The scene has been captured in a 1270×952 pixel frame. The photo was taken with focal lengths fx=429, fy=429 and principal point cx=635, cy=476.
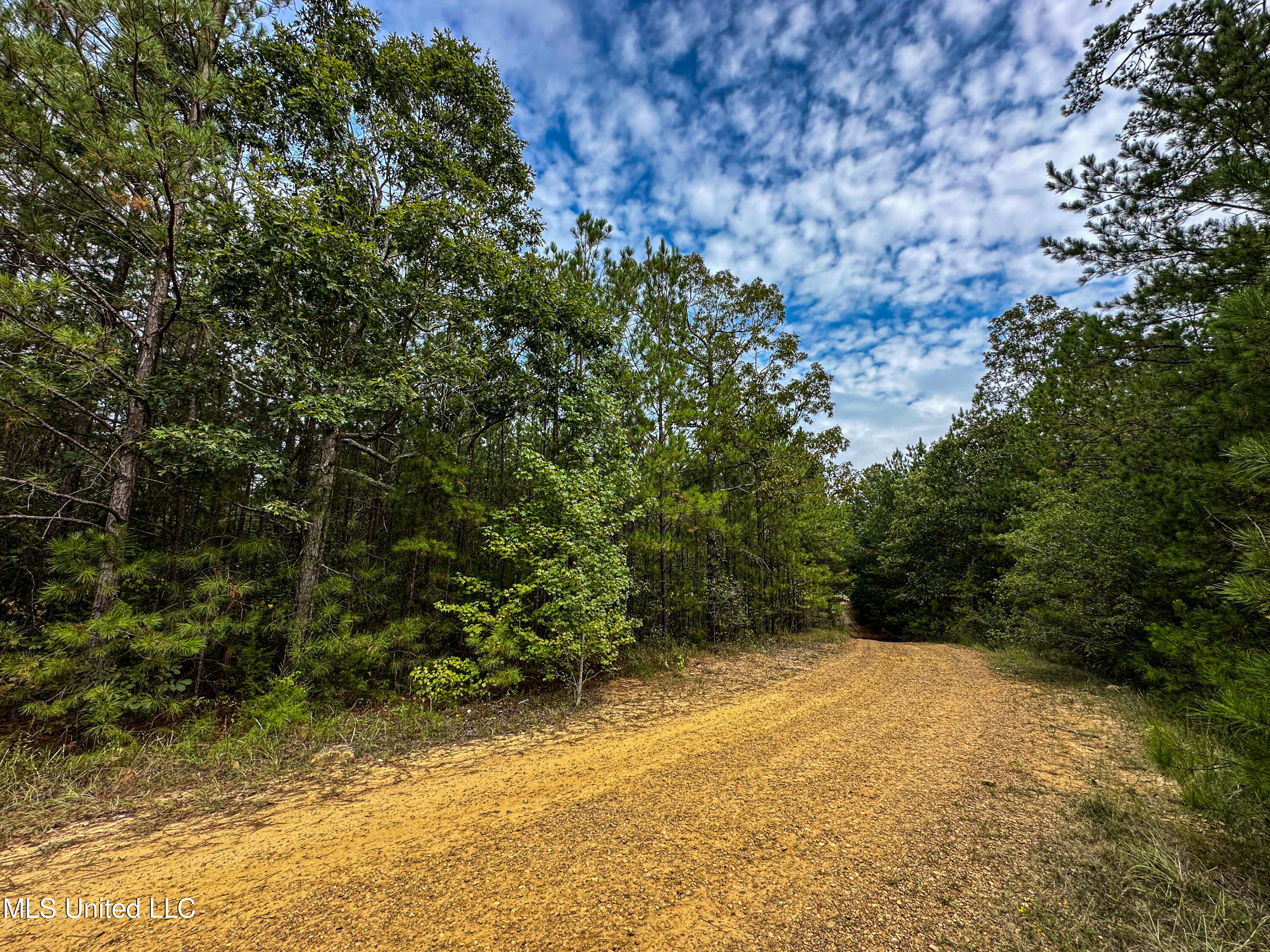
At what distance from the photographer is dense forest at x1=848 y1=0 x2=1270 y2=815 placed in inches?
103

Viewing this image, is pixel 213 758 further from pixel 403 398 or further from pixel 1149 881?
pixel 1149 881

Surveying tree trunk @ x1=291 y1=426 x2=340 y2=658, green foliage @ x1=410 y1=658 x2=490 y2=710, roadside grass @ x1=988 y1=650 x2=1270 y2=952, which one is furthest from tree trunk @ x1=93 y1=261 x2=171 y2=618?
roadside grass @ x1=988 y1=650 x2=1270 y2=952

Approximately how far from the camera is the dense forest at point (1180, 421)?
263cm

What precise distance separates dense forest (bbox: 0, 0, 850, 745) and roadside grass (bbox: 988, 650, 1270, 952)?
4.80 metres

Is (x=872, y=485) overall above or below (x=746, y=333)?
below

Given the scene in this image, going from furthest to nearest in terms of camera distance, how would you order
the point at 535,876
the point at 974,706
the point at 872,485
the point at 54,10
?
the point at 872,485, the point at 974,706, the point at 54,10, the point at 535,876

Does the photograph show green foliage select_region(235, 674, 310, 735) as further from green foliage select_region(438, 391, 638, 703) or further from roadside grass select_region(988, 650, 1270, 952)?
roadside grass select_region(988, 650, 1270, 952)

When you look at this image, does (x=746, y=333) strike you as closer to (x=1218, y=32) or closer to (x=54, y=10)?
(x=1218, y=32)

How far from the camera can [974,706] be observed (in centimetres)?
591

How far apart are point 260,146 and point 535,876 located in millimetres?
9302

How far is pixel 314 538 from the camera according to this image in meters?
6.19

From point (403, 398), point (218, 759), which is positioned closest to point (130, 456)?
point (403, 398)

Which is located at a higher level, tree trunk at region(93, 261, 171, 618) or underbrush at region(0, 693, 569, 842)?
tree trunk at region(93, 261, 171, 618)

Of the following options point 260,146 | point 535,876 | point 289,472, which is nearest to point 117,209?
point 260,146
